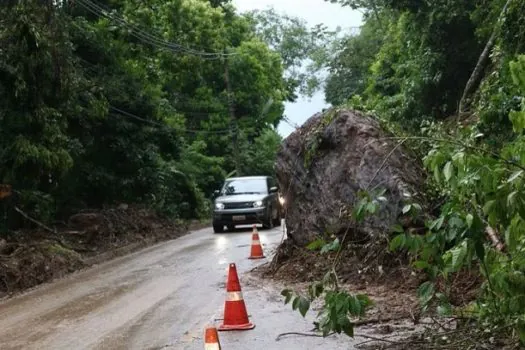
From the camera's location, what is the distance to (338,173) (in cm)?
1135

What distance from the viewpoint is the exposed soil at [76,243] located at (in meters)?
13.3

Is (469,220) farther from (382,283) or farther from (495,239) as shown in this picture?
(382,283)

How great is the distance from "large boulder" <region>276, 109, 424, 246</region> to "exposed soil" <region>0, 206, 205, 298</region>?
537 centimetres

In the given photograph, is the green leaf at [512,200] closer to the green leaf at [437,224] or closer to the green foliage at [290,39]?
the green leaf at [437,224]

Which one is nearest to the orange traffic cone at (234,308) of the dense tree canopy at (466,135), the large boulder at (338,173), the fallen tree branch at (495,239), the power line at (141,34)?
the dense tree canopy at (466,135)

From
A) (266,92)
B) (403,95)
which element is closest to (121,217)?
(403,95)

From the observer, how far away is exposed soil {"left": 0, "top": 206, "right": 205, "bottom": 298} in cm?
1333

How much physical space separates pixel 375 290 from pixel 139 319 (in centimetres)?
320

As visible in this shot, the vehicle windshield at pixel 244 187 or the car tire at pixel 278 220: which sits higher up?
the vehicle windshield at pixel 244 187

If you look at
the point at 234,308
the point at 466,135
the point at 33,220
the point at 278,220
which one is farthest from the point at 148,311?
the point at 278,220

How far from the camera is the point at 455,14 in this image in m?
19.5

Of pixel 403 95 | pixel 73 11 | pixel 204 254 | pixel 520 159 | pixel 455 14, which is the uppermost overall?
pixel 73 11

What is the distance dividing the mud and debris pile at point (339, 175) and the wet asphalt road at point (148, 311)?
56.6 inches

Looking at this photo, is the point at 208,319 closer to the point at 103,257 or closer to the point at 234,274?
the point at 234,274
